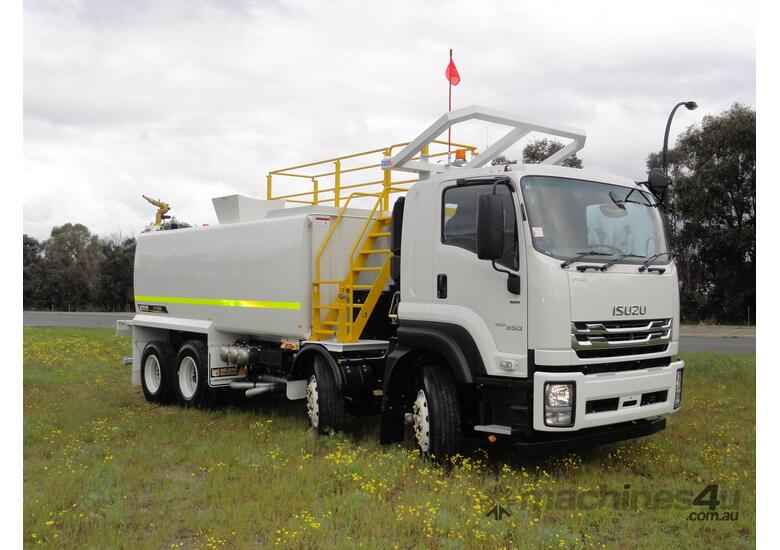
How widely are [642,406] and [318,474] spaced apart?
3.20 meters

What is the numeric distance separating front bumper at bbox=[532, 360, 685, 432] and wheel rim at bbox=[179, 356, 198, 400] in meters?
6.76

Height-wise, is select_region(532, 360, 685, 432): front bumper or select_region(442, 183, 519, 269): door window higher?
select_region(442, 183, 519, 269): door window

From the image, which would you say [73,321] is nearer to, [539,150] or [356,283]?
[539,150]

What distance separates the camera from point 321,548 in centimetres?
512

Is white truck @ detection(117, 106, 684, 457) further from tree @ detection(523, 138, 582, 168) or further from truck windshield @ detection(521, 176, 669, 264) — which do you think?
tree @ detection(523, 138, 582, 168)

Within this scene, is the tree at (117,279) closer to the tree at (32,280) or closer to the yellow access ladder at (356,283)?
the tree at (32,280)

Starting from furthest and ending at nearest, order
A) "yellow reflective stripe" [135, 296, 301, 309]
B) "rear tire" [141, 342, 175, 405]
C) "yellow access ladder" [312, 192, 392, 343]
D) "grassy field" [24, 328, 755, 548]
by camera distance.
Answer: "rear tire" [141, 342, 175, 405]
"yellow reflective stripe" [135, 296, 301, 309]
"yellow access ladder" [312, 192, 392, 343]
"grassy field" [24, 328, 755, 548]

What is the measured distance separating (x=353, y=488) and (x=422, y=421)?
1.10 meters

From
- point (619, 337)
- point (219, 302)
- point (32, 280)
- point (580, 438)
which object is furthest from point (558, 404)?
point (32, 280)

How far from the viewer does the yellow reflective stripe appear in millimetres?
9062

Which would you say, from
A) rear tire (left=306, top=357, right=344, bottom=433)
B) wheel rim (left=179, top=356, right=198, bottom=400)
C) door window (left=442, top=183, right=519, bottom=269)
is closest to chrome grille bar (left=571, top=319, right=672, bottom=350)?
door window (left=442, top=183, right=519, bottom=269)

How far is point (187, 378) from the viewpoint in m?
11.4

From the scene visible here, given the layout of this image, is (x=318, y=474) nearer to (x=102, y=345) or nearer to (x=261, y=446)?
(x=261, y=446)

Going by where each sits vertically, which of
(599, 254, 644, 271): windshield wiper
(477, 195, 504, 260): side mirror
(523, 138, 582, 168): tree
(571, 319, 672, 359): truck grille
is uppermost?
(523, 138, 582, 168): tree
